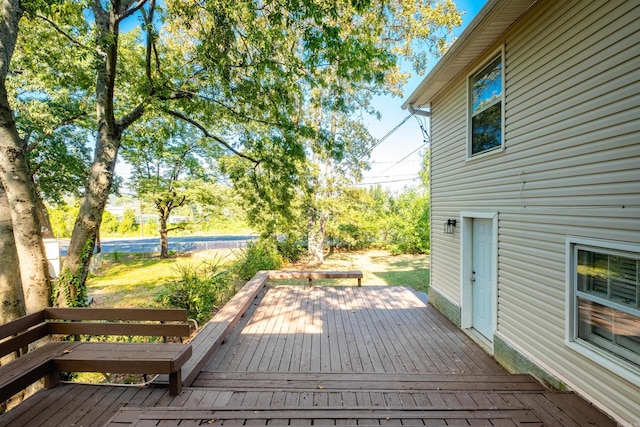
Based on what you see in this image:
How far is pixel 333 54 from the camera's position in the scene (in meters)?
4.29

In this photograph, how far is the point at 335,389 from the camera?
2748 millimetres

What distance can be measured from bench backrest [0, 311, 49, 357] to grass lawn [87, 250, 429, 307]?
3759mm

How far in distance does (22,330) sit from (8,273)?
137 cm

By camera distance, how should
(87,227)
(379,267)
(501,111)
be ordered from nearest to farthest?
1. (501,111)
2. (87,227)
3. (379,267)

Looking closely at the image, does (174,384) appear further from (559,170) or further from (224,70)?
(224,70)

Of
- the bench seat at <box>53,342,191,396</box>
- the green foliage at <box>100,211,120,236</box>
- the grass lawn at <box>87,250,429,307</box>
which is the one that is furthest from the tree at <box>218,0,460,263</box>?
the green foliage at <box>100,211,120,236</box>

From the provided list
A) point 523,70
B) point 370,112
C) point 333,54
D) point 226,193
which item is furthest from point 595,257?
point 226,193

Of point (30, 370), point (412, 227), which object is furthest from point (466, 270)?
point (412, 227)

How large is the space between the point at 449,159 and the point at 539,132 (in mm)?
2211

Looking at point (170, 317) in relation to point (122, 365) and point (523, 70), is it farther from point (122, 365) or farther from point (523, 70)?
point (523, 70)

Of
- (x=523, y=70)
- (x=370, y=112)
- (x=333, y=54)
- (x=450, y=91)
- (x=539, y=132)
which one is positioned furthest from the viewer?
(x=370, y=112)

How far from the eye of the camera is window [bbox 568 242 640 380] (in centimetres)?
210

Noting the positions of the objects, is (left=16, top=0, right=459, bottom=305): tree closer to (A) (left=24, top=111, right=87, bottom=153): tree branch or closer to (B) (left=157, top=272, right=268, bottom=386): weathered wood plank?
(B) (left=157, top=272, right=268, bottom=386): weathered wood plank

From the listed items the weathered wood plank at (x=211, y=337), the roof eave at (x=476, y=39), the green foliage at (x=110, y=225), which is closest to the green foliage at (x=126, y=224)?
the green foliage at (x=110, y=225)
